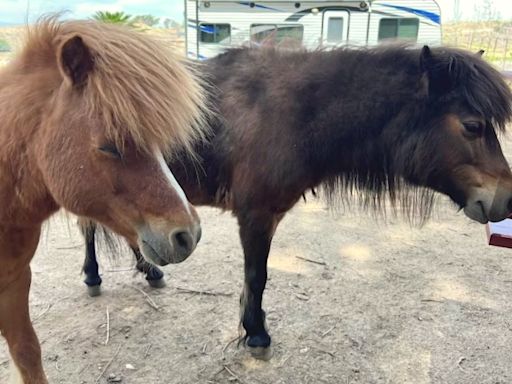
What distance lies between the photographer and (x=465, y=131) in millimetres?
1985

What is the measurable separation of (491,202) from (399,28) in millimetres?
7289

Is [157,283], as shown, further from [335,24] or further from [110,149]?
[335,24]

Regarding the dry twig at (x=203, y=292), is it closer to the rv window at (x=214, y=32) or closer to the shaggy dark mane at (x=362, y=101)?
the shaggy dark mane at (x=362, y=101)

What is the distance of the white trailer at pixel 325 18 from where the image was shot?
8.12 m

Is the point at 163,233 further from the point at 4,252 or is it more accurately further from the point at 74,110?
the point at 4,252

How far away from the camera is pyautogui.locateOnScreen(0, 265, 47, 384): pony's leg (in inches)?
65.6

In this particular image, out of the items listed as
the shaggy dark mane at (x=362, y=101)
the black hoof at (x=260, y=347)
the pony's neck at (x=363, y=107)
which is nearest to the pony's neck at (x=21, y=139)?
the shaggy dark mane at (x=362, y=101)

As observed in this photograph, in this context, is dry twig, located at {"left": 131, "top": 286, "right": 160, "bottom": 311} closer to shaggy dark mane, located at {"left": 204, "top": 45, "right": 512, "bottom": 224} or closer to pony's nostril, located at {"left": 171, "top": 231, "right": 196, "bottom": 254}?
shaggy dark mane, located at {"left": 204, "top": 45, "right": 512, "bottom": 224}

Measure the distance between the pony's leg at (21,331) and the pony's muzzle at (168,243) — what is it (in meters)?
0.68

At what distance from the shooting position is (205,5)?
8305mm

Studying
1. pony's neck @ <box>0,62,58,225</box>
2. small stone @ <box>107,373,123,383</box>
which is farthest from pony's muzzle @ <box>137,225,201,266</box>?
small stone @ <box>107,373,123,383</box>

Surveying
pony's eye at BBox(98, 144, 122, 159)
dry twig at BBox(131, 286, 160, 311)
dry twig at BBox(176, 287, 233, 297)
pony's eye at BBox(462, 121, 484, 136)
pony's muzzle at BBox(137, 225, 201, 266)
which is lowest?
dry twig at BBox(176, 287, 233, 297)

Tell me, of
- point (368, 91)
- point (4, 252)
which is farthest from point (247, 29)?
point (4, 252)

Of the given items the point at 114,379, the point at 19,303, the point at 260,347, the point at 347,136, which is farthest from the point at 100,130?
the point at 260,347
